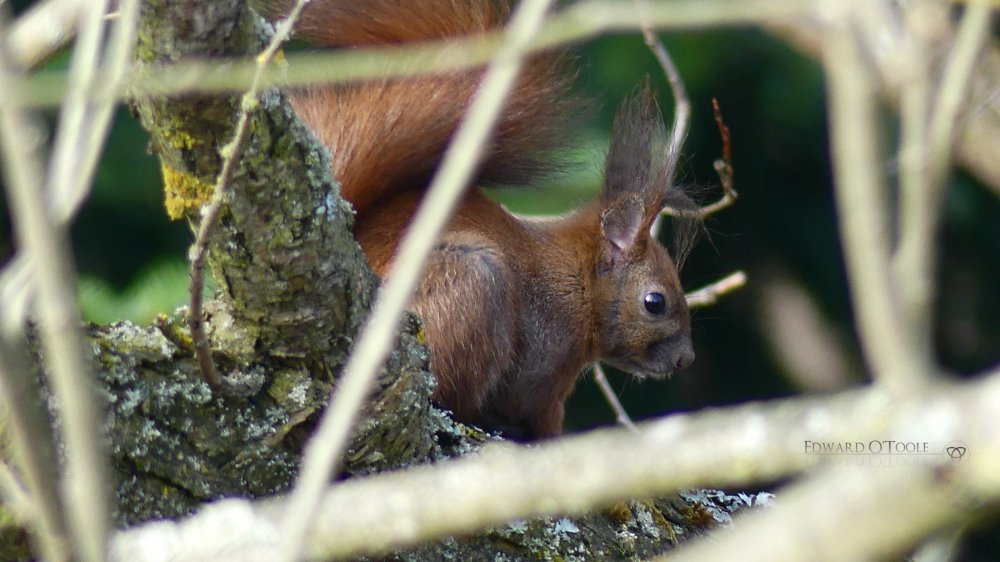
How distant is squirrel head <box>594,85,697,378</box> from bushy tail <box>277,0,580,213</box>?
1.40 feet

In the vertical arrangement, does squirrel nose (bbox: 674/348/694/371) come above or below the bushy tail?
below

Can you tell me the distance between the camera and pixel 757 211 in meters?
4.99

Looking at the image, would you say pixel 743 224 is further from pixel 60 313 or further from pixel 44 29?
pixel 60 313

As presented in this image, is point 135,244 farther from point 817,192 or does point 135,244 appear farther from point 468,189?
point 817,192

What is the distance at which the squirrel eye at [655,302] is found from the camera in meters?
3.21

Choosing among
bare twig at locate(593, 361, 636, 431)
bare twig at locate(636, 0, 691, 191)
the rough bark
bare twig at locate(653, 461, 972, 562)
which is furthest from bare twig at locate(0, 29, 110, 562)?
bare twig at locate(593, 361, 636, 431)

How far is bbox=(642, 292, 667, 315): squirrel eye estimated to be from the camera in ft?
10.5

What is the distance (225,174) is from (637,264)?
2.06 m

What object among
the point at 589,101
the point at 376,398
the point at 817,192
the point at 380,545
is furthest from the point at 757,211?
the point at 380,545

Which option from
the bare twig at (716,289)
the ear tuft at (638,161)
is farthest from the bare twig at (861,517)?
the ear tuft at (638,161)

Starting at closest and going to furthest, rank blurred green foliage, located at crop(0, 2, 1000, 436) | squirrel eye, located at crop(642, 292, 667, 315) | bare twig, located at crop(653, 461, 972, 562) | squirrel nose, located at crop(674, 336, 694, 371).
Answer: bare twig, located at crop(653, 461, 972, 562), squirrel eye, located at crop(642, 292, 667, 315), squirrel nose, located at crop(674, 336, 694, 371), blurred green foliage, located at crop(0, 2, 1000, 436)

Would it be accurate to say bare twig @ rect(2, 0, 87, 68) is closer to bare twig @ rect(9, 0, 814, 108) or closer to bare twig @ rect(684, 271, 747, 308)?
bare twig @ rect(9, 0, 814, 108)

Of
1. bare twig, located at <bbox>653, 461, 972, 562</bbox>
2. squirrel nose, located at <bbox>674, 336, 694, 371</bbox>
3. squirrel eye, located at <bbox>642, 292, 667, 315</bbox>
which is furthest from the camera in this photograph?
squirrel nose, located at <bbox>674, 336, 694, 371</bbox>

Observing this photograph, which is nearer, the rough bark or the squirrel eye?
the rough bark
